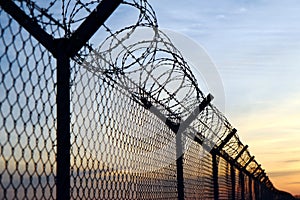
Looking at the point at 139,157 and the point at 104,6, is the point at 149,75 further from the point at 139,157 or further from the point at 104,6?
the point at 104,6

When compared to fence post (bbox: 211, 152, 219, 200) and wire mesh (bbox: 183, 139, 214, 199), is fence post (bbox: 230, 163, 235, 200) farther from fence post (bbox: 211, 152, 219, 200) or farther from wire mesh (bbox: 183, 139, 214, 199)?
fence post (bbox: 211, 152, 219, 200)

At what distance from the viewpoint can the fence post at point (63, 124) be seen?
10.2 feet

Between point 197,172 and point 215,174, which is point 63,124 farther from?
point 215,174

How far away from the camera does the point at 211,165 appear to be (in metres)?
9.58

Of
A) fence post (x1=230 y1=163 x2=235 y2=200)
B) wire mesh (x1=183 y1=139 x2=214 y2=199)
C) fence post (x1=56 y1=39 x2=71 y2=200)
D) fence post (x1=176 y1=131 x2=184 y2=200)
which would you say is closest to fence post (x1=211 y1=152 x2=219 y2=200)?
wire mesh (x1=183 y1=139 x2=214 y2=199)

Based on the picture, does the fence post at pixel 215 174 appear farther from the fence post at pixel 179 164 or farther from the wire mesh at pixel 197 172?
the fence post at pixel 179 164

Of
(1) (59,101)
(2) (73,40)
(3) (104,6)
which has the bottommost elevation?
(1) (59,101)

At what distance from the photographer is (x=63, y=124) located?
3.15 m

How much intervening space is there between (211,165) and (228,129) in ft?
2.92

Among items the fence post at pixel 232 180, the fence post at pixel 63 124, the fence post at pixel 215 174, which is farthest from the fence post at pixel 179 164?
the fence post at pixel 232 180

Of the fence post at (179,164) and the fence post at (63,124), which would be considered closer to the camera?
the fence post at (63,124)

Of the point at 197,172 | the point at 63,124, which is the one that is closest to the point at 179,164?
the point at 197,172

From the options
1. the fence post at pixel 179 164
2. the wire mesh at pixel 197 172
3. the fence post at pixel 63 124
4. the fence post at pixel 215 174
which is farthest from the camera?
the fence post at pixel 215 174

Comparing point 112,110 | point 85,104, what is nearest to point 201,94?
point 112,110
